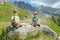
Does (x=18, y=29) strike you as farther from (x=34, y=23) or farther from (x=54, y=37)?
(x=54, y=37)

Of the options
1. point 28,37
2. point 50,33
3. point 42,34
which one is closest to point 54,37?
point 50,33

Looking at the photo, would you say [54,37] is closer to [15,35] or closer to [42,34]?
[42,34]

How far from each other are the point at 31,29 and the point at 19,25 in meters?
1.16

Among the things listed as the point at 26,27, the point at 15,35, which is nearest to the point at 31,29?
the point at 26,27

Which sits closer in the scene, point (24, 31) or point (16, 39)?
point (16, 39)

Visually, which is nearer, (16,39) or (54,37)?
(16,39)

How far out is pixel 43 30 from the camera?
79.3 ft

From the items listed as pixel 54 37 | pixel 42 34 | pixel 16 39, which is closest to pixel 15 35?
pixel 16 39

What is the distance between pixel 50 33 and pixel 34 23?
1.79m

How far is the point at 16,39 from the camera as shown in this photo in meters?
21.7

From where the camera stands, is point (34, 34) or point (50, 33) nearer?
point (34, 34)

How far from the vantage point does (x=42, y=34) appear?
22781 millimetres

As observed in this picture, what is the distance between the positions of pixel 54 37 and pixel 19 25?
11.4ft

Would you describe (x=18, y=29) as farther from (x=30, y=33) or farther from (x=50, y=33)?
(x=50, y=33)
